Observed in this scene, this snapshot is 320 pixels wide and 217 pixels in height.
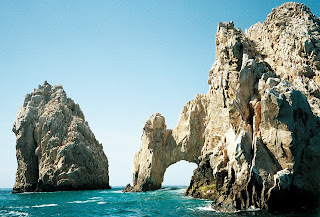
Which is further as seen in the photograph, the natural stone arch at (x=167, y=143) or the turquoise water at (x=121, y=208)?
the natural stone arch at (x=167, y=143)

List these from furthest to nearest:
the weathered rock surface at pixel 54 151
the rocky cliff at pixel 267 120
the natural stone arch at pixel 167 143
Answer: the weathered rock surface at pixel 54 151, the natural stone arch at pixel 167 143, the rocky cliff at pixel 267 120

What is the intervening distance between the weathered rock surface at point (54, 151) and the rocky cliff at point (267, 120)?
3551 centimetres

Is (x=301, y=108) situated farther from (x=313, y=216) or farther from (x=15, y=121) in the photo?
(x=15, y=121)

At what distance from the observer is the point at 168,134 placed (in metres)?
67.2

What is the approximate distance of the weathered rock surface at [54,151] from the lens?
→ 76.4 meters

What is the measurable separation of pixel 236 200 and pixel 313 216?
6969 mm

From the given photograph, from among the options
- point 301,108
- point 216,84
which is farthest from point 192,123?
point 301,108

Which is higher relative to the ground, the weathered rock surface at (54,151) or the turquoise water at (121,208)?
the weathered rock surface at (54,151)

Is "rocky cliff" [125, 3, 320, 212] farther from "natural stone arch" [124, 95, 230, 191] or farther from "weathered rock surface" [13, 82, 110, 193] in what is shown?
"weathered rock surface" [13, 82, 110, 193]

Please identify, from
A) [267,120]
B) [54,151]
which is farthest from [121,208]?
[54,151]

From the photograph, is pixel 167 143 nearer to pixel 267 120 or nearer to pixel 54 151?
pixel 54 151

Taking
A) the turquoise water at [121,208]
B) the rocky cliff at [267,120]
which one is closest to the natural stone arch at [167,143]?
A: the rocky cliff at [267,120]

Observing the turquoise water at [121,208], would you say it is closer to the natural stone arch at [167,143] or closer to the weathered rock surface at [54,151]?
the natural stone arch at [167,143]

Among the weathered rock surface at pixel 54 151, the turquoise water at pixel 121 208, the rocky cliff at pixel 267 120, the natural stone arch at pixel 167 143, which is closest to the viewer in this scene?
the rocky cliff at pixel 267 120
